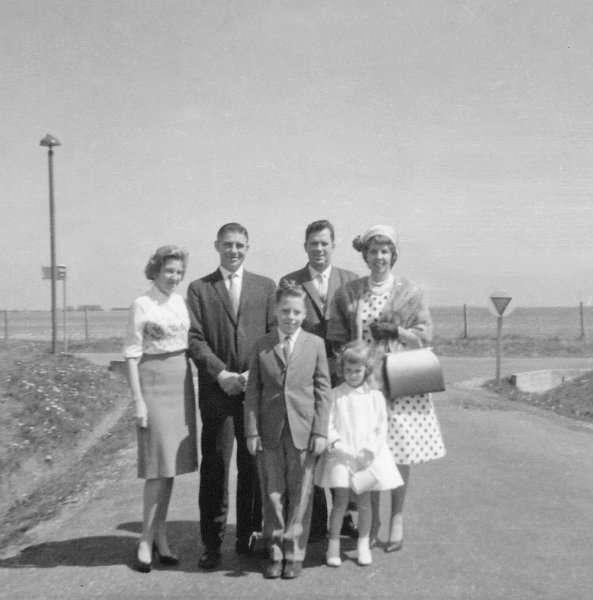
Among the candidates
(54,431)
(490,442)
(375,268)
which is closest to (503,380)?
(490,442)

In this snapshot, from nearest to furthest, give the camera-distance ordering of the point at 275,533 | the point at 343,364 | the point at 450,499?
the point at 275,533
the point at 343,364
the point at 450,499

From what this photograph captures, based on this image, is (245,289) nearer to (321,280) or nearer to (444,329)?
(321,280)

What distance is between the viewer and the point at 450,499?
612cm

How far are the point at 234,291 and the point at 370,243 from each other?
92cm

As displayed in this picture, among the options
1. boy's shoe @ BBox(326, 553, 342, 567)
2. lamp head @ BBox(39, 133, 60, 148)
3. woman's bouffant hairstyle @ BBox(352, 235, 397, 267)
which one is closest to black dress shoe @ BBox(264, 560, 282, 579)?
boy's shoe @ BBox(326, 553, 342, 567)

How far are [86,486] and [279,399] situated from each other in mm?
3361

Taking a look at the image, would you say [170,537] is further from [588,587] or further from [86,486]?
[588,587]

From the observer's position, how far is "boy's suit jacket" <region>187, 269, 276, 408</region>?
4766 millimetres

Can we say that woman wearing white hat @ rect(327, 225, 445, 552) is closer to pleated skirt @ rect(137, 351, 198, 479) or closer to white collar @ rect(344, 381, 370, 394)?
white collar @ rect(344, 381, 370, 394)

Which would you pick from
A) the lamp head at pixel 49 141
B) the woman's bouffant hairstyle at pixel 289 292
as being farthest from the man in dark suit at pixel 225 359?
Answer: the lamp head at pixel 49 141

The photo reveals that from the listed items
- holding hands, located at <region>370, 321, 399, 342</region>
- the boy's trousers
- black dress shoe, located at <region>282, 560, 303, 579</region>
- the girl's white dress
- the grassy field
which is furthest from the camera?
the grassy field

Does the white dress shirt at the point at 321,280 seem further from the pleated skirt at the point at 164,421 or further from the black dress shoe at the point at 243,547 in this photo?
the black dress shoe at the point at 243,547

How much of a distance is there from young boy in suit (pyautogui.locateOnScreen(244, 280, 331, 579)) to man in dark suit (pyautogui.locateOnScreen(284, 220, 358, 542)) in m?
0.52

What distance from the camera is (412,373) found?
4.75 meters
